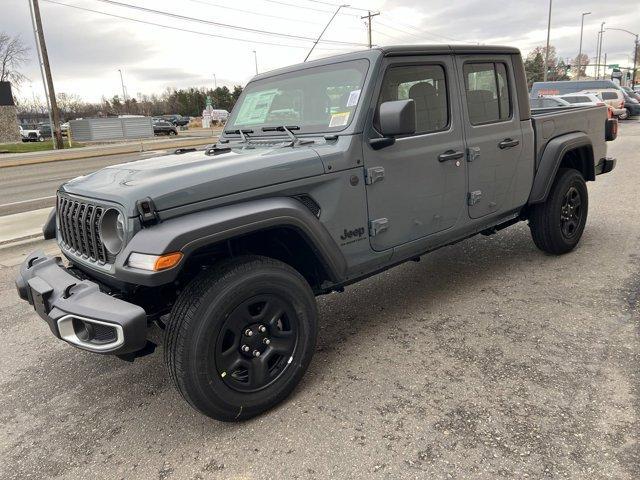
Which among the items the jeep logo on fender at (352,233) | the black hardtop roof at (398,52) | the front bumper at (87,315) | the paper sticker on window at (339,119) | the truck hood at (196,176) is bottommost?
the front bumper at (87,315)

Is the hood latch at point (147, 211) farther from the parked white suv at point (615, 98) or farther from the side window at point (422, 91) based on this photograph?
the parked white suv at point (615, 98)

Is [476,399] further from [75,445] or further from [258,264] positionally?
[75,445]

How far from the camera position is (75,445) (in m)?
2.71

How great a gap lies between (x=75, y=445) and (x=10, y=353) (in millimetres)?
1464

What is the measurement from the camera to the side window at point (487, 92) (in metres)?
3.98

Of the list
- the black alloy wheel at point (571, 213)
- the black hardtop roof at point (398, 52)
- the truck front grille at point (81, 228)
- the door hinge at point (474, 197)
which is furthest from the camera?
the black alloy wheel at point (571, 213)

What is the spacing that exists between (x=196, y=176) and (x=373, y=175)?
3.71 feet

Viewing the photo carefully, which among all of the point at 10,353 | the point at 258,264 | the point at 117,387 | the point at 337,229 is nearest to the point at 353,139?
the point at 337,229

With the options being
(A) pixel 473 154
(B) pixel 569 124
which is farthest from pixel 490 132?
(B) pixel 569 124

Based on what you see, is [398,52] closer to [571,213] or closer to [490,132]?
[490,132]

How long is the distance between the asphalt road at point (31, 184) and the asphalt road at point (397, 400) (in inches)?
165

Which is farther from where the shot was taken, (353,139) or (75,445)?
(353,139)

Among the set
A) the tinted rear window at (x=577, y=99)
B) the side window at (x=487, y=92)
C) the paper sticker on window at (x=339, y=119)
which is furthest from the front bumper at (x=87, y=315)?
the tinted rear window at (x=577, y=99)

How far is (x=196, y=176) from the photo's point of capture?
2637 millimetres
